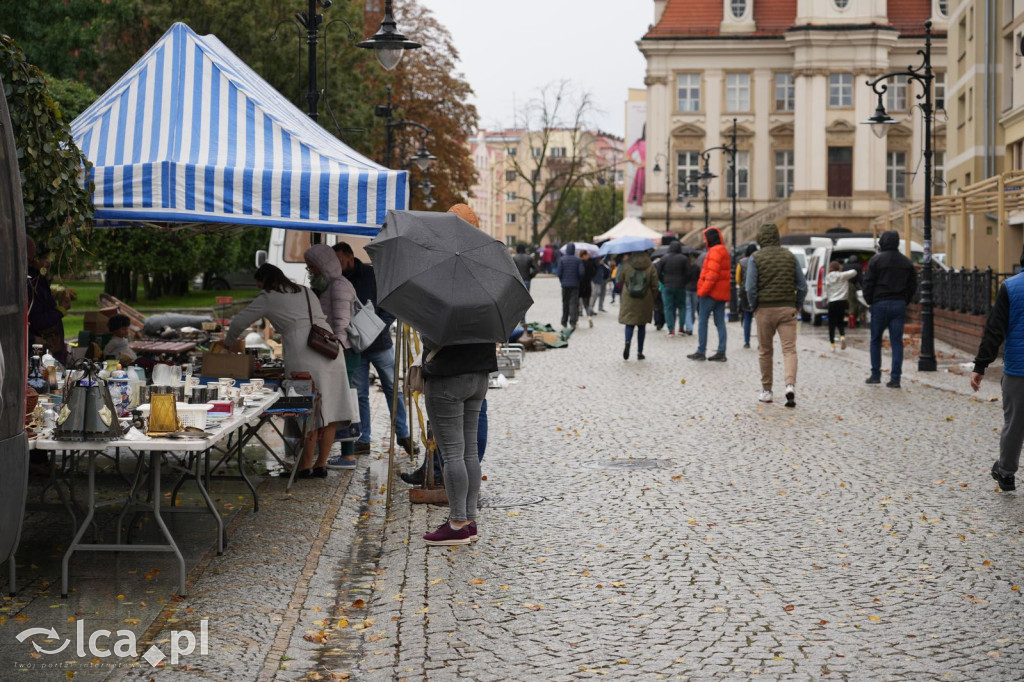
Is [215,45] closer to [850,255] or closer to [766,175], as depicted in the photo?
[850,255]

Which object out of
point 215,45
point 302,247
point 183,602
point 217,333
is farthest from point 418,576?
point 302,247

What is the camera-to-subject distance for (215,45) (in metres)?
11.9

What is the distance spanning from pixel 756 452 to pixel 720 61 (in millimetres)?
68990

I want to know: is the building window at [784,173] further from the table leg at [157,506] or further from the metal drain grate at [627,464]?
the table leg at [157,506]

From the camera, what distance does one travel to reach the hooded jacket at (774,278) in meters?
15.2

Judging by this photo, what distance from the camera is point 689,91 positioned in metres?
78.2

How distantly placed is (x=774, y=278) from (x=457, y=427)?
782 cm

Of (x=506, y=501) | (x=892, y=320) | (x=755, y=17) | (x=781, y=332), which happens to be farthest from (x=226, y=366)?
(x=755, y=17)

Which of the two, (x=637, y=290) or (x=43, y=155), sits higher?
(x=43, y=155)

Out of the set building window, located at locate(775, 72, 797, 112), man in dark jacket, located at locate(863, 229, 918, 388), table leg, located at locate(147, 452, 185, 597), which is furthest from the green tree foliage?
building window, located at locate(775, 72, 797, 112)

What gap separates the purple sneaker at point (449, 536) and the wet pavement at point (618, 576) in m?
0.09

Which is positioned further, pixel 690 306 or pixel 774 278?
pixel 690 306

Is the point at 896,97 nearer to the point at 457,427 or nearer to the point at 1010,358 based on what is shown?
the point at 1010,358

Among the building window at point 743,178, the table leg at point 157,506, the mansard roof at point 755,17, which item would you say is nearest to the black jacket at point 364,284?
the table leg at point 157,506
